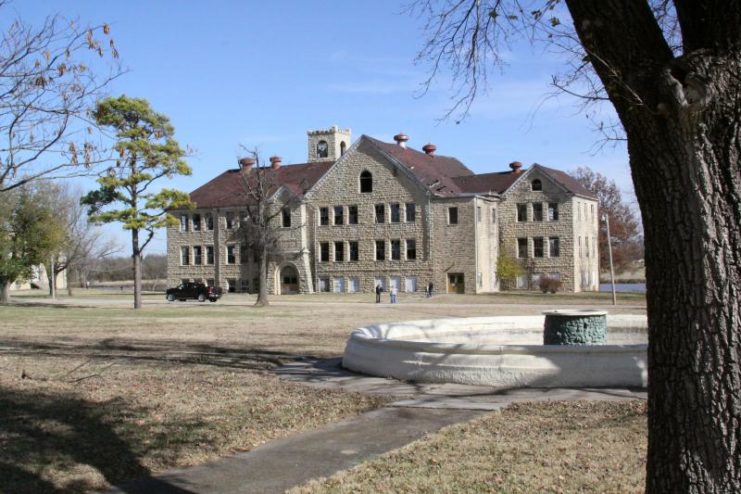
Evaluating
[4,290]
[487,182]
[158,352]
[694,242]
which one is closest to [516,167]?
[487,182]

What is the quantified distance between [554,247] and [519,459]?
59.0 metres

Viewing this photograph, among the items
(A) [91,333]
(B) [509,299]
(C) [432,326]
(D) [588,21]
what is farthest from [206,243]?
(D) [588,21]

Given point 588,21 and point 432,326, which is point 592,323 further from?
point 588,21

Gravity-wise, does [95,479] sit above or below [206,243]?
below

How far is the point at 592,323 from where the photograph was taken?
14.6 m

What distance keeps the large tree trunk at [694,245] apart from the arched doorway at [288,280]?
65.2 metres

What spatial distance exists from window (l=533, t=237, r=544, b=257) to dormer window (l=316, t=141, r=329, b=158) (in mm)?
24221

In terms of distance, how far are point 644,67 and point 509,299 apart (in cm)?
4984

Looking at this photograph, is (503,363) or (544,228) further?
(544,228)

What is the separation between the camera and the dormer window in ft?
263

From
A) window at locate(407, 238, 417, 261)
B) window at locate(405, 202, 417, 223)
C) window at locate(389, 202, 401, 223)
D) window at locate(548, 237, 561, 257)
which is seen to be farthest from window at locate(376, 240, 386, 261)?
window at locate(548, 237, 561, 257)

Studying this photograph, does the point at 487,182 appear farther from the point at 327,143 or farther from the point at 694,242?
the point at 694,242

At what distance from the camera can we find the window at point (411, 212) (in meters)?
64.3

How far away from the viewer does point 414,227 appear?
211ft
